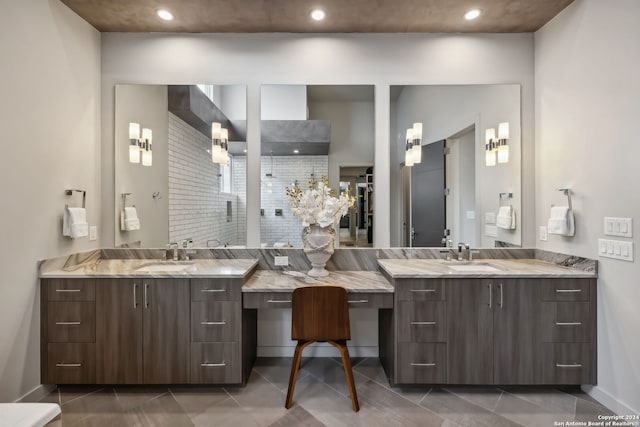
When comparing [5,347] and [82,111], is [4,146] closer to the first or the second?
[82,111]

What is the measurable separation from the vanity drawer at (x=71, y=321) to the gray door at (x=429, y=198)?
2.54 m

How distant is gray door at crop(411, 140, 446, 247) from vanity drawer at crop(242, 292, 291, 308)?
1.27m

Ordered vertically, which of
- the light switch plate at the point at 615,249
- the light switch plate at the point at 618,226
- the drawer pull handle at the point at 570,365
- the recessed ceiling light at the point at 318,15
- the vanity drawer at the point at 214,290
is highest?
the recessed ceiling light at the point at 318,15

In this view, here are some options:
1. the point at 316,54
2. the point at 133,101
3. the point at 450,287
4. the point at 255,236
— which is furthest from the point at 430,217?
the point at 133,101

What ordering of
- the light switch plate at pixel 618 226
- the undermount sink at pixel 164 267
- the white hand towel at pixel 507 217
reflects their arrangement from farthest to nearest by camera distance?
1. the white hand towel at pixel 507 217
2. the undermount sink at pixel 164 267
3. the light switch plate at pixel 618 226

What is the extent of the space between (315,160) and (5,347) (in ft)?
8.13

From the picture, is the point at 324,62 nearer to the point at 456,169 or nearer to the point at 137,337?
the point at 456,169

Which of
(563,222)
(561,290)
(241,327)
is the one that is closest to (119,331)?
(241,327)

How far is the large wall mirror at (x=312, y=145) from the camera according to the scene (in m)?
2.77

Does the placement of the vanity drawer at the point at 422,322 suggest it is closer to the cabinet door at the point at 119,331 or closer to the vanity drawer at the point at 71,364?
the cabinet door at the point at 119,331

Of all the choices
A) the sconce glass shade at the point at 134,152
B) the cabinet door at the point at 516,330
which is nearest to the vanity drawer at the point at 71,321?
the sconce glass shade at the point at 134,152

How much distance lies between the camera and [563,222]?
232 centimetres

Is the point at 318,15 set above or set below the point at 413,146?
above

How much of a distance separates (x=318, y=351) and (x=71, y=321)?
1.87 metres
